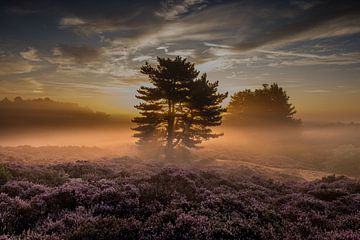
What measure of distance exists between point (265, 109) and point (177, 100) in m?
39.7

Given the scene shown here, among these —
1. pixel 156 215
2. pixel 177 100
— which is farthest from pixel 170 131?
pixel 156 215

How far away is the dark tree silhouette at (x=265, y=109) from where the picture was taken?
74.3 m

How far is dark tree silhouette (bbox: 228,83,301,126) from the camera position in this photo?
74.3 m

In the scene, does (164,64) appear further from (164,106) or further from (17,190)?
(17,190)

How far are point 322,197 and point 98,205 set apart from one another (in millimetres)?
9485

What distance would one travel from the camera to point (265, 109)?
74.6 m

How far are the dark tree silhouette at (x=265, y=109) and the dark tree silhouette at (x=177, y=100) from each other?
3460 centimetres

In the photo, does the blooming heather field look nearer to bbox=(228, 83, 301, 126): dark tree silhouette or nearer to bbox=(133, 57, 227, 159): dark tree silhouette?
bbox=(133, 57, 227, 159): dark tree silhouette

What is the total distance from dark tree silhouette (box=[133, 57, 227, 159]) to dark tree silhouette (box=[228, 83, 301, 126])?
3460 centimetres

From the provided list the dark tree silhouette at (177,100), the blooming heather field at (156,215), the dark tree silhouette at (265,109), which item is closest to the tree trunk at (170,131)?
the dark tree silhouette at (177,100)

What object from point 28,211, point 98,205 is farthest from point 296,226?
point 28,211

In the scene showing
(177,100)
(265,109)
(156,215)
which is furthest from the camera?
(265,109)

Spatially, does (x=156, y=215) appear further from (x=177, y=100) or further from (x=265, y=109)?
(x=265, y=109)

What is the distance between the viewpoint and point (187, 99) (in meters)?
40.7
